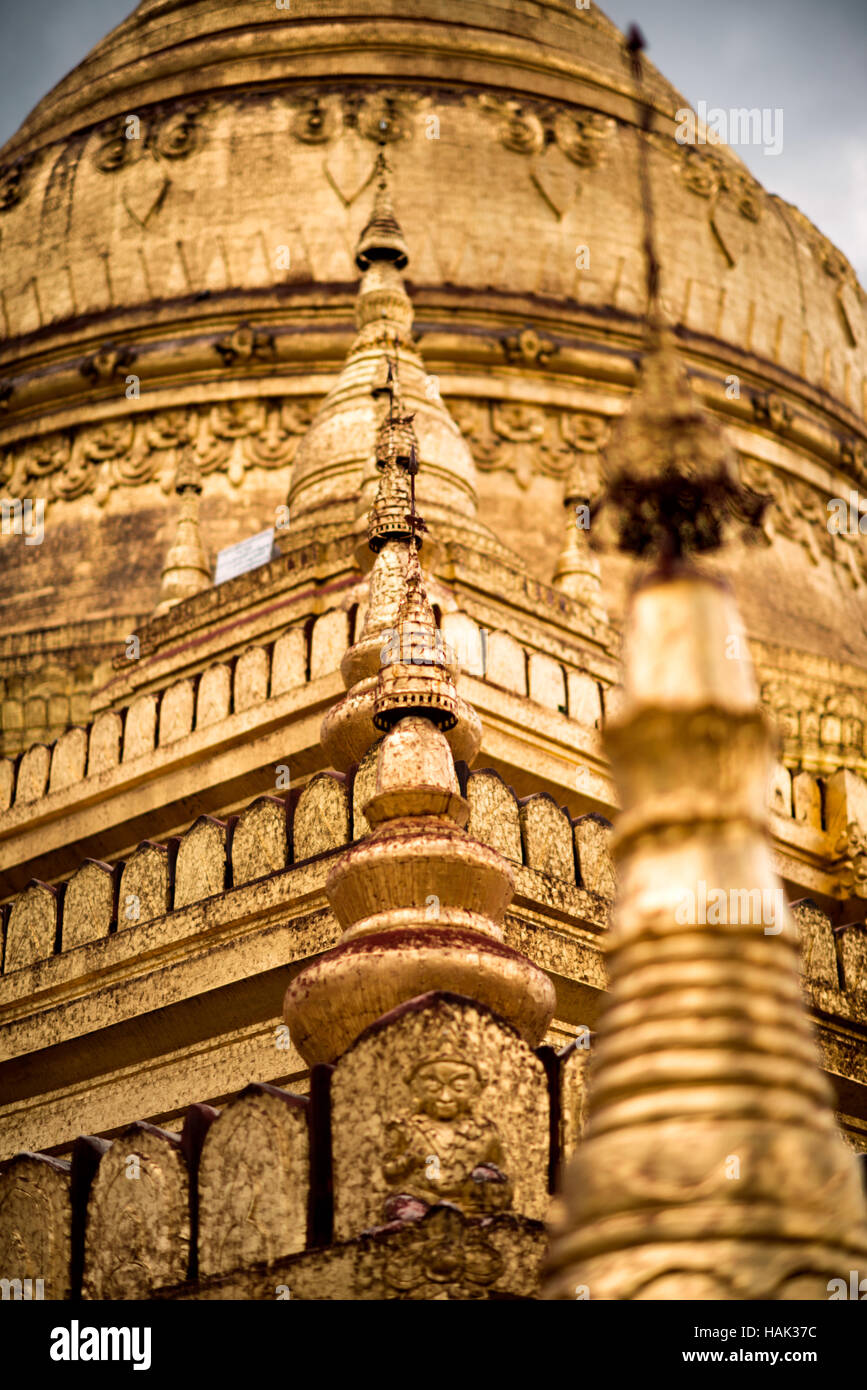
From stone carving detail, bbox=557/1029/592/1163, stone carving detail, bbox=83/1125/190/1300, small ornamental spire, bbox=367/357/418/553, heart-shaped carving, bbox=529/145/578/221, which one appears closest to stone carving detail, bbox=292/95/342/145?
heart-shaped carving, bbox=529/145/578/221

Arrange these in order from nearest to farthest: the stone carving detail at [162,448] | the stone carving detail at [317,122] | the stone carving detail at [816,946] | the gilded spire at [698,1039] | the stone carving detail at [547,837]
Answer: the gilded spire at [698,1039]
the stone carving detail at [547,837]
the stone carving detail at [816,946]
the stone carving detail at [162,448]
the stone carving detail at [317,122]

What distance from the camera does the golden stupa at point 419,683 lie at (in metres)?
3.55

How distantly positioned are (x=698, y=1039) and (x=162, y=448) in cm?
2002

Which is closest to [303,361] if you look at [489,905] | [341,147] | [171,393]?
[171,393]

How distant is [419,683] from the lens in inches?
266

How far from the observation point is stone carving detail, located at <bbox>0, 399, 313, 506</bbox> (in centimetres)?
2259

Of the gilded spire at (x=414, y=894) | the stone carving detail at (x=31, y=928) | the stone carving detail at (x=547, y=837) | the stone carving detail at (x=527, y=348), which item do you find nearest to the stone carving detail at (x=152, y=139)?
the stone carving detail at (x=527, y=348)

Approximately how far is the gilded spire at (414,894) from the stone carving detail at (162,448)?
15.6m

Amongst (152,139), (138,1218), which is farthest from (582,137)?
(138,1218)

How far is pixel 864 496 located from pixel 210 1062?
63.0ft

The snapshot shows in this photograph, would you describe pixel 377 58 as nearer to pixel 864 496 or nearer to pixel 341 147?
pixel 341 147

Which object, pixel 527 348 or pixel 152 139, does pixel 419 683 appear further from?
pixel 152 139

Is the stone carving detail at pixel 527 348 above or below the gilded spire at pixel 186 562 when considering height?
above

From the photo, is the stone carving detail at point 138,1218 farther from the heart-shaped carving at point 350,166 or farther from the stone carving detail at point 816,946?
the heart-shaped carving at point 350,166
